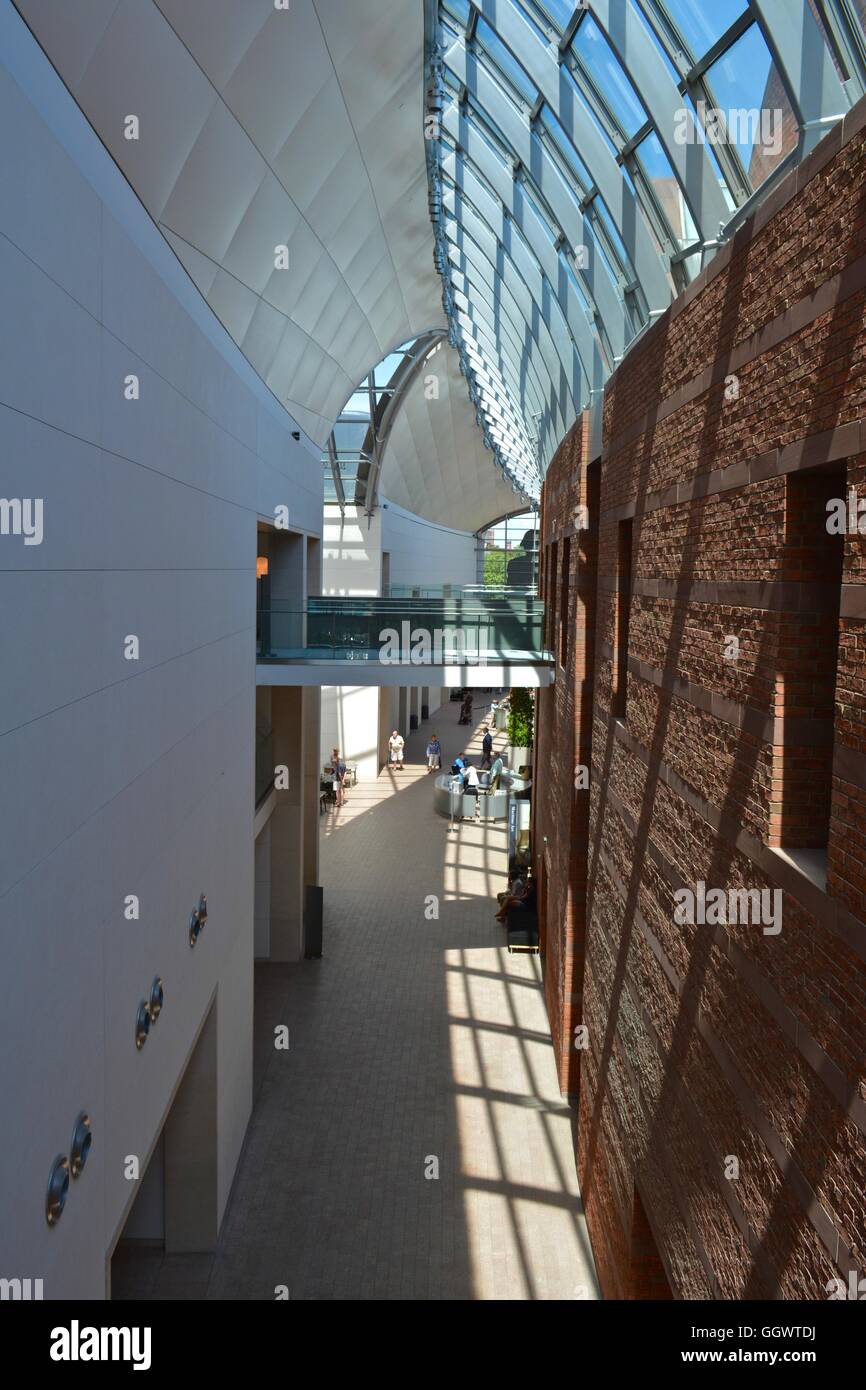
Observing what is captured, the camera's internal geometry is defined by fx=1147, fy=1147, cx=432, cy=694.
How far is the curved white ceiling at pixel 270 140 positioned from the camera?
8570 millimetres

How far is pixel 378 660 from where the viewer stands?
55.0ft

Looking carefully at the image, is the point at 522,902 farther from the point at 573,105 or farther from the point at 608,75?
the point at 608,75

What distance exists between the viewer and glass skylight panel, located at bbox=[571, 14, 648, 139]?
333 inches

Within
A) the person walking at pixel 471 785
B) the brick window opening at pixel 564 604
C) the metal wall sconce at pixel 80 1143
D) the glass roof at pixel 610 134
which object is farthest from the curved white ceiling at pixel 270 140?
the person walking at pixel 471 785

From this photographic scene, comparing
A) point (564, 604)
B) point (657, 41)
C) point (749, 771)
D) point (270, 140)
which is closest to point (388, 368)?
point (564, 604)

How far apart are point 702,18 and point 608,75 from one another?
2366 millimetres

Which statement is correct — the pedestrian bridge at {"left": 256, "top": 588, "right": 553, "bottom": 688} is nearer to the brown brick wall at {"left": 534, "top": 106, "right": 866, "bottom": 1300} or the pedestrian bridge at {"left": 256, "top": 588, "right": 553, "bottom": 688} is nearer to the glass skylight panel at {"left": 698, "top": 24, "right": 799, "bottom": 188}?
the brown brick wall at {"left": 534, "top": 106, "right": 866, "bottom": 1300}

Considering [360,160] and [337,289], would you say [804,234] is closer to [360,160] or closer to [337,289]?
[360,160]

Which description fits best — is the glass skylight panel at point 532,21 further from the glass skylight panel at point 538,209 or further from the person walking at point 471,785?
the person walking at point 471,785

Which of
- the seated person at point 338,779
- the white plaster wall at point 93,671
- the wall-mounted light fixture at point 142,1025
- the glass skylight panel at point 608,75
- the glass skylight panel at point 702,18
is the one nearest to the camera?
the white plaster wall at point 93,671

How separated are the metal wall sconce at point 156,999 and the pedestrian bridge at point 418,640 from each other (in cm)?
808

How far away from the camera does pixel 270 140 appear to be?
13.0 m

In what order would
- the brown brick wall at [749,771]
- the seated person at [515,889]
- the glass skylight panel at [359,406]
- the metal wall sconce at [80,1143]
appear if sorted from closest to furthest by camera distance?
the brown brick wall at [749,771]
the metal wall sconce at [80,1143]
the seated person at [515,889]
the glass skylight panel at [359,406]
